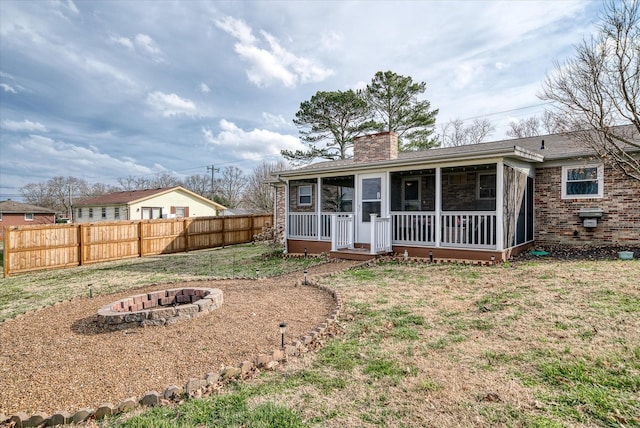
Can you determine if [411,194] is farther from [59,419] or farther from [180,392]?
[59,419]

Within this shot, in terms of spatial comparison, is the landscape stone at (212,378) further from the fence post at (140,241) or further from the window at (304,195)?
the fence post at (140,241)

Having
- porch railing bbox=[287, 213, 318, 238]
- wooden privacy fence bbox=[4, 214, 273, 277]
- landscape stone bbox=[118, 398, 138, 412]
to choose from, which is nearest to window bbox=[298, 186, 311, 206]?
porch railing bbox=[287, 213, 318, 238]

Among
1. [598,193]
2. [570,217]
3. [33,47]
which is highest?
[33,47]

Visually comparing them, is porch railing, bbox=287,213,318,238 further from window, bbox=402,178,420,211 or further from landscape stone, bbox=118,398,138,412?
landscape stone, bbox=118,398,138,412

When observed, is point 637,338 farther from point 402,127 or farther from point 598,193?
point 402,127

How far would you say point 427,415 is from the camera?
251cm

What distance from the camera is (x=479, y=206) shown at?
1139 cm

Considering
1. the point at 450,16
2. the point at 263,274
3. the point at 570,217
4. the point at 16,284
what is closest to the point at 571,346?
the point at 263,274

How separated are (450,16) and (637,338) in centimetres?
886

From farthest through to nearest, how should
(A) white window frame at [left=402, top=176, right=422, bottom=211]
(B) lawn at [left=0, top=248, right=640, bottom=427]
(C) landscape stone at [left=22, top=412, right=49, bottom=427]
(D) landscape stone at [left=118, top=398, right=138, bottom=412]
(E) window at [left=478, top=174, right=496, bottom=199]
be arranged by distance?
(A) white window frame at [left=402, top=176, right=422, bottom=211] < (E) window at [left=478, top=174, right=496, bottom=199] < (D) landscape stone at [left=118, top=398, right=138, bottom=412] < (C) landscape stone at [left=22, top=412, right=49, bottom=427] < (B) lawn at [left=0, top=248, right=640, bottom=427]

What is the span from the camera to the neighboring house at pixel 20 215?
30.3 m

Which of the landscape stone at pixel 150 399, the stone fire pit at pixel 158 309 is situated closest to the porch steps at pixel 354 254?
the stone fire pit at pixel 158 309

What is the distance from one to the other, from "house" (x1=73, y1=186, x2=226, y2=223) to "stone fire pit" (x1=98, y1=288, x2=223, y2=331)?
945 inches

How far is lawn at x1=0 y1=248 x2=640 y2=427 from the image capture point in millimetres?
2527
